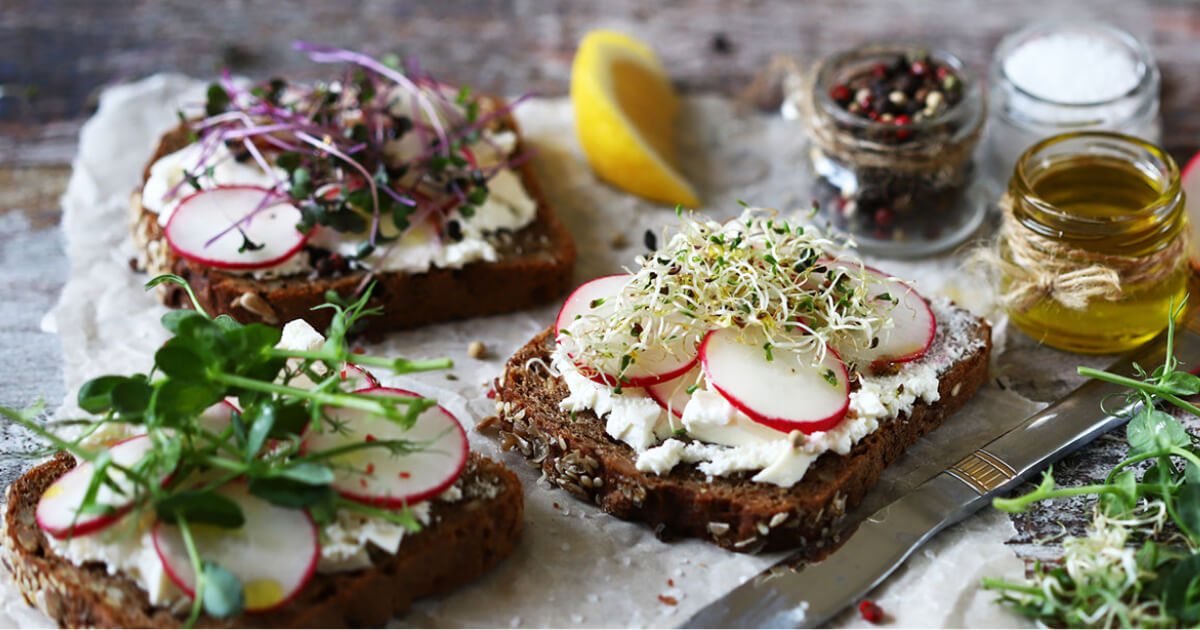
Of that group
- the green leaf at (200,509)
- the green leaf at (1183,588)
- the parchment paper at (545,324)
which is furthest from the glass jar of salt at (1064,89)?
the green leaf at (200,509)

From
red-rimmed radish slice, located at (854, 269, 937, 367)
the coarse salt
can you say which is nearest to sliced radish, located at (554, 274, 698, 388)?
red-rimmed radish slice, located at (854, 269, 937, 367)

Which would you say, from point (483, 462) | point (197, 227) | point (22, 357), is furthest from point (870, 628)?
point (22, 357)

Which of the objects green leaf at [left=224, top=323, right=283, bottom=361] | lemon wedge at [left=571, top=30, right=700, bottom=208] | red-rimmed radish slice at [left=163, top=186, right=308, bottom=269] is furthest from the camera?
lemon wedge at [left=571, top=30, right=700, bottom=208]

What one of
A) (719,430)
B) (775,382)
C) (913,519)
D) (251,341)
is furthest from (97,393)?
(913,519)

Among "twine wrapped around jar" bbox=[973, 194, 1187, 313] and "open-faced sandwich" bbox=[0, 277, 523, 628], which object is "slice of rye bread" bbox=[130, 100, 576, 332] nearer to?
"open-faced sandwich" bbox=[0, 277, 523, 628]

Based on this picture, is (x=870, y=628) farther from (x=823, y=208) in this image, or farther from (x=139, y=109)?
(x=139, y=109)
